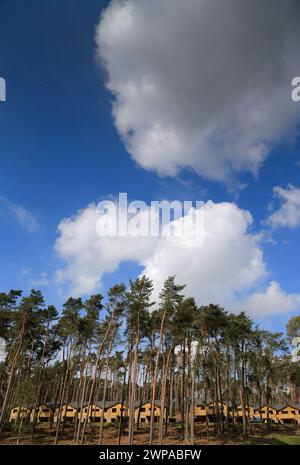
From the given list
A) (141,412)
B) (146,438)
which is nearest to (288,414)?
(141,412)

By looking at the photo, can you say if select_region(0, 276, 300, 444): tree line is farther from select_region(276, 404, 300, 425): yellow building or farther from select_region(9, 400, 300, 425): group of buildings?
select_region(276, 404, 300, 425): yellow building

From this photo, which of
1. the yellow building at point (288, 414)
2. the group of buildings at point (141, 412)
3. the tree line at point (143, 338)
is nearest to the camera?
the tree line at point (143, 338)

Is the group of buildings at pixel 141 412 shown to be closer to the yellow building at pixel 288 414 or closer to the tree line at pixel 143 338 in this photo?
the yellow building at pixel 288 414

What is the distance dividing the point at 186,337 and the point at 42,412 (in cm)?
4246

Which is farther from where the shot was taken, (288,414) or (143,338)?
(288,414)

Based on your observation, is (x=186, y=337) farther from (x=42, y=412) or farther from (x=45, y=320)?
(x=42, y=412)

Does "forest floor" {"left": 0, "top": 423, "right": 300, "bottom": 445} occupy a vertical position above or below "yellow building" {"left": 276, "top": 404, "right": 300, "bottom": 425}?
below

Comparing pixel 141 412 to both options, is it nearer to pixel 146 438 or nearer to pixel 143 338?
pixel 146 438

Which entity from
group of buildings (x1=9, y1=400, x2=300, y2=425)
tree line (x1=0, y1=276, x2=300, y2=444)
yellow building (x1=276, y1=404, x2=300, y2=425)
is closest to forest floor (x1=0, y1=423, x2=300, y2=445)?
tree line (x1=0, y1=276, x2=300, y2=444)

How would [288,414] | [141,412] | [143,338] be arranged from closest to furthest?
[143,338] < [141,412] < [288,414]

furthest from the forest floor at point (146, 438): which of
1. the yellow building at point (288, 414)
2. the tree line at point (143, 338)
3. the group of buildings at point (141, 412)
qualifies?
the yellow building at point (288, 414)

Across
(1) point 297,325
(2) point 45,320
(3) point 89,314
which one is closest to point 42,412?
(2) point 45,320

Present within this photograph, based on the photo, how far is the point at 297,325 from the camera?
46.0 m

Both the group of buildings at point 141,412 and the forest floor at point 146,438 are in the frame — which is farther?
the group of buildings at point 141,412
